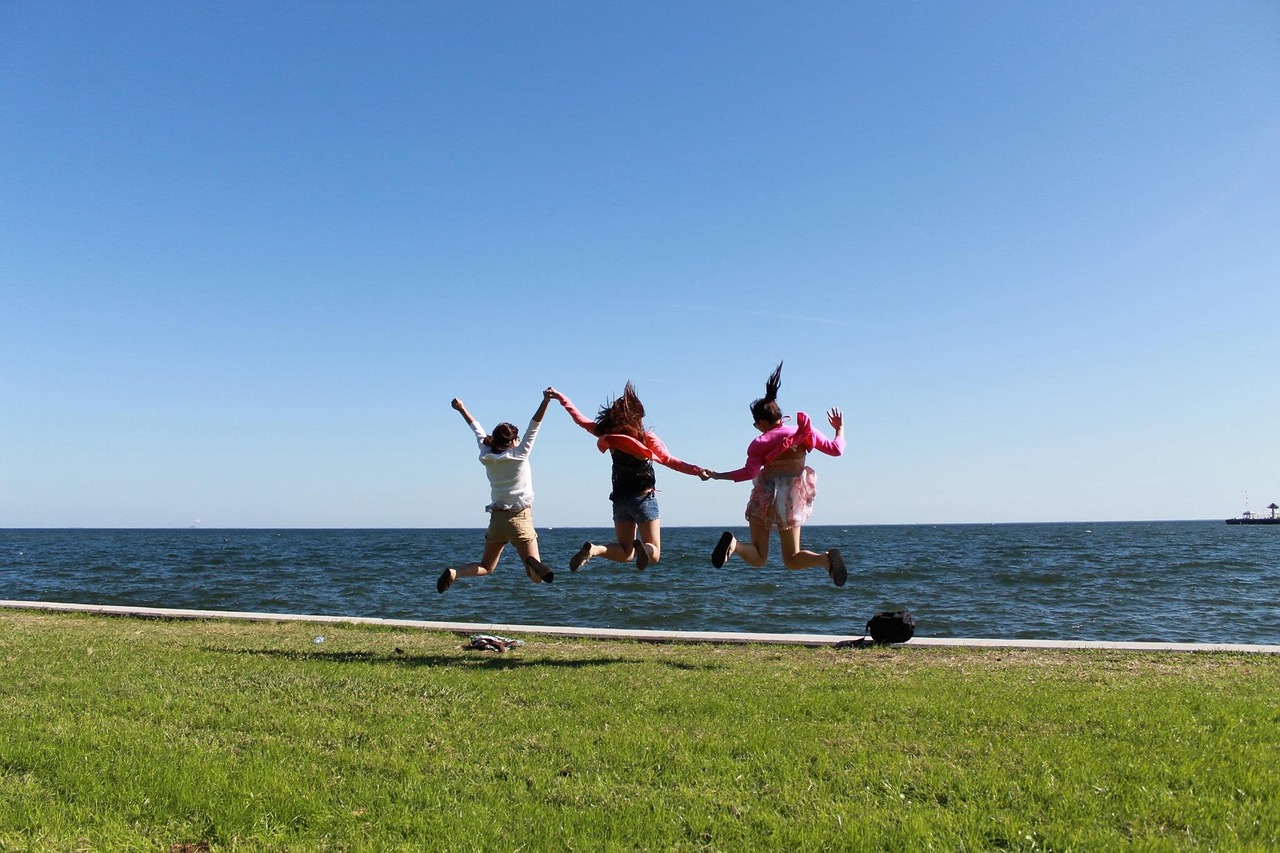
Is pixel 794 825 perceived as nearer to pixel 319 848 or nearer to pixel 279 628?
pixel 319 848

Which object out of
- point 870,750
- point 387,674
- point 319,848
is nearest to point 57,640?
point 387,674

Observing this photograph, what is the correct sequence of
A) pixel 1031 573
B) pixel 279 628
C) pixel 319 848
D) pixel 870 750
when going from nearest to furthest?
1. pixel 319 848
2. pixel 870 750
3. pixel 279 628
4. pixel 1031 573

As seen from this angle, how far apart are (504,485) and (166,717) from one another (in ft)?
12.5

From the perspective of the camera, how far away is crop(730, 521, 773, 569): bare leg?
9.17 m

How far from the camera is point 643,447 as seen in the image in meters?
8.91

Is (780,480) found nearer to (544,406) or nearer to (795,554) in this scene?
(795,554)

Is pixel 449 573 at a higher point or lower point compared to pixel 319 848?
higher

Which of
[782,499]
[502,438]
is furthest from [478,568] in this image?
[782,499]

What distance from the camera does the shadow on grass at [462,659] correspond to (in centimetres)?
904

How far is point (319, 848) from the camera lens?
4.10 meters

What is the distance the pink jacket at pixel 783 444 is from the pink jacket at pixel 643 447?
53cm

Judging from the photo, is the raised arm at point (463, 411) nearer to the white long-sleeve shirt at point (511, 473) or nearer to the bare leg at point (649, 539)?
the white long-sleeve shirt at point (511, 473)

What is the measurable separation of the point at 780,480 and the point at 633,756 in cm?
425

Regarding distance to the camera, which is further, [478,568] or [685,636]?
[685,636]
